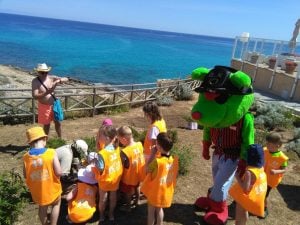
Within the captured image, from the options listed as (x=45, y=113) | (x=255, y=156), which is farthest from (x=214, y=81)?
(x=45, y=113)

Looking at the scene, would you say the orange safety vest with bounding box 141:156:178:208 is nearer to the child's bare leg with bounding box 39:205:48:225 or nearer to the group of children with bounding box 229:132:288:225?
the group of children with bounding box 229:132:288:225

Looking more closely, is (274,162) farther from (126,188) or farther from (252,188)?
(126,188)

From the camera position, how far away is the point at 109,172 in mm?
4656

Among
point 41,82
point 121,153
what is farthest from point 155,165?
point 41,82

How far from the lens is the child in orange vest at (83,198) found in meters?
4.71

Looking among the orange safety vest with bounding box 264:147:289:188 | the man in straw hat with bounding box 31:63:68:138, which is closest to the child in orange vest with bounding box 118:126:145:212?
the orange safety vest with bounding box 264:147:289:188

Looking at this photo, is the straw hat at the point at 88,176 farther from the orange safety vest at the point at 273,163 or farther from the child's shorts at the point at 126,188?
the orange safety vest at the point at 273,163

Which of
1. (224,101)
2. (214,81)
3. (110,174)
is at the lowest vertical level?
(110,174)

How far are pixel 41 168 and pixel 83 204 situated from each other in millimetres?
1087

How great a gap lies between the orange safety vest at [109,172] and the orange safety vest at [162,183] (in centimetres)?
53

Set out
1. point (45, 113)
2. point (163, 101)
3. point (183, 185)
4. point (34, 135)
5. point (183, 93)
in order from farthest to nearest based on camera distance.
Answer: point (183, 93), point (163, 101), point (45, 113), point (183, 185), point (34, 135)

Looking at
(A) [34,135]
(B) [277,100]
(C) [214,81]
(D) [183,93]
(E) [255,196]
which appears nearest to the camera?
(A) [34,135]

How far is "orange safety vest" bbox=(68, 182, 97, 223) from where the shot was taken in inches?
185

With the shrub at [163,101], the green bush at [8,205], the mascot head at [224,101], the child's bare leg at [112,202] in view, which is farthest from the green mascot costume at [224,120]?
the shrub at [163,101]
